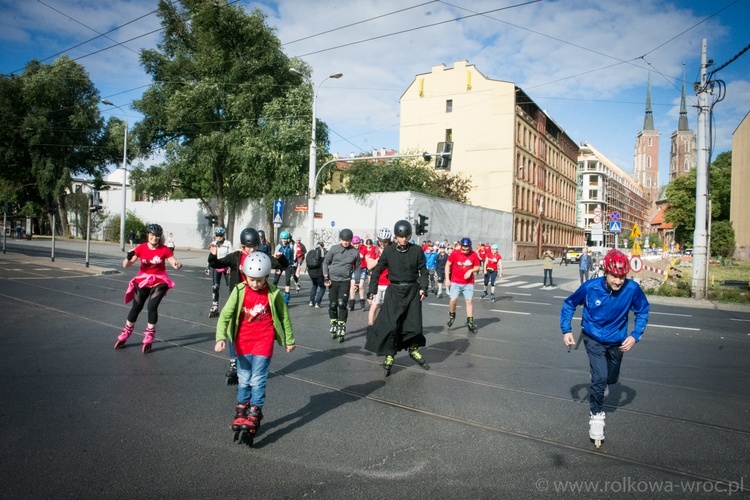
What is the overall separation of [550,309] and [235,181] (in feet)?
83.4

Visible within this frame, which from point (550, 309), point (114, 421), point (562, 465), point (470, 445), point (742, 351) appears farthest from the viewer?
point (550, 309)

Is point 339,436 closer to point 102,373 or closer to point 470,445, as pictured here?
point 470,445

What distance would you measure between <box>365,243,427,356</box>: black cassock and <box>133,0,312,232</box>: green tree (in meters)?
27.8

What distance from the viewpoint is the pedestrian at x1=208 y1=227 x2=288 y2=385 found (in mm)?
5703

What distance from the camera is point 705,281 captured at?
18.0 m

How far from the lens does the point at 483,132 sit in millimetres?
52031

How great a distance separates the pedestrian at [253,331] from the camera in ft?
14.0

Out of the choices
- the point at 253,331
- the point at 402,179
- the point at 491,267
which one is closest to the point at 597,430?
the point at 253,331

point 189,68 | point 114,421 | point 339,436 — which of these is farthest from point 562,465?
point 189,68

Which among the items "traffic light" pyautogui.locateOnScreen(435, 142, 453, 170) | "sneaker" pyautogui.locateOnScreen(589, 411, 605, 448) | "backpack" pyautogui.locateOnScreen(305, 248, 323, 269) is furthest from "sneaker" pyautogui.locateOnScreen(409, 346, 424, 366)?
"traffic light" pyautogui.locateOnScreen(435, 142, 453, 170)

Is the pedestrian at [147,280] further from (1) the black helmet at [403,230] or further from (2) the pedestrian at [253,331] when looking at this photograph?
(2) the pedestrian at [253,331]

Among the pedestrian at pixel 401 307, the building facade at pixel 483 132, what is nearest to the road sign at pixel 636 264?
the pedestrian at pixel 401 307

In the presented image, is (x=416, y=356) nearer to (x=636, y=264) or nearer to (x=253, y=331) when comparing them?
(x=253, y=331)

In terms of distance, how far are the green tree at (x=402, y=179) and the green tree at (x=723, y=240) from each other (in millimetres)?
22553
